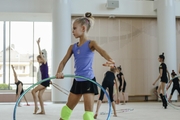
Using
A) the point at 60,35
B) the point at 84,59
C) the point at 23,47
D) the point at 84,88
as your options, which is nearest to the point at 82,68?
the point at 84,59

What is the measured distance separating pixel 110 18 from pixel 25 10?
12.6 ft

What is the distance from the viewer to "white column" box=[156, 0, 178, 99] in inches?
534

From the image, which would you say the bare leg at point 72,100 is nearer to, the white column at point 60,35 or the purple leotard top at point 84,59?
the purple leotard top at point 84,59

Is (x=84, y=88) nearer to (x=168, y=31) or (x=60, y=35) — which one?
(x=60, y=35)

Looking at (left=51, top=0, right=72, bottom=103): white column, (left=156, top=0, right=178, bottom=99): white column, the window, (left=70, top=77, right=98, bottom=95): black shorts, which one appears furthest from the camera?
the window

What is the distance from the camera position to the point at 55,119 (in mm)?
6723

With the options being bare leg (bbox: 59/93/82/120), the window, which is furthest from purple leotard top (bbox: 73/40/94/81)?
the window

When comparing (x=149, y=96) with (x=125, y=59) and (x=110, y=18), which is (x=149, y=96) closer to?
(x=125, y=59)

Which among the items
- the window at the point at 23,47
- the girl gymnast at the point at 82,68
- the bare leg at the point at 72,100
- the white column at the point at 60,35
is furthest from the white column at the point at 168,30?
the bare leg at the point at 72,100

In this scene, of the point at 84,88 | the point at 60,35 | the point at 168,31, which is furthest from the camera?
the point at 168,31

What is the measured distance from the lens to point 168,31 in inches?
536

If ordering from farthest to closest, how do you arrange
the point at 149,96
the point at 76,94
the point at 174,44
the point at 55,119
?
the point at 149,96 < the point at 174,44 < the point at 55,119 < the point at 76,94

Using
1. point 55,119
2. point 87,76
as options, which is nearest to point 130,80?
point 55,119

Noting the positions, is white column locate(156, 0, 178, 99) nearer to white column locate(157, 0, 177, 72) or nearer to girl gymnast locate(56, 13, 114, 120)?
white column locate(157, 0, 177, 72)
